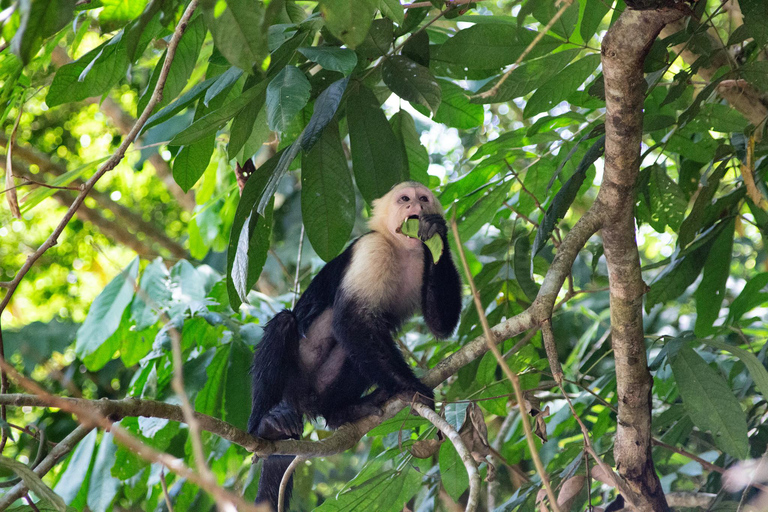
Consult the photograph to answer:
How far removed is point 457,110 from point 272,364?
3.90ft

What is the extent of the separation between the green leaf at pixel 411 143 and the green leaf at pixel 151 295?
3.92ft

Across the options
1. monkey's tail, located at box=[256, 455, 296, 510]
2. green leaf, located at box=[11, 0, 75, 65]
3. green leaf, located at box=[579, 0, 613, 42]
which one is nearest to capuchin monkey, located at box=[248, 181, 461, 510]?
monkey's tail, located at box=[256, 455, 296, 510]

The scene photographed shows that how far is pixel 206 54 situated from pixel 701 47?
5.77 ft

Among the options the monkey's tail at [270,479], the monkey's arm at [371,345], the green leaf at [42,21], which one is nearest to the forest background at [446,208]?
the green leaf at [42,21]

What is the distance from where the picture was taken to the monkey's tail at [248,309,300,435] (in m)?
2.60

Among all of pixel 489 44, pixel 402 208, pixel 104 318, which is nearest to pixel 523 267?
pixel 489 44

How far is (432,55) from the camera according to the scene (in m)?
2.13

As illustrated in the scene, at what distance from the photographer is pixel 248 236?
5.62 ft

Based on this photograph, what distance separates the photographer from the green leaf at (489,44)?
2031 millimetres

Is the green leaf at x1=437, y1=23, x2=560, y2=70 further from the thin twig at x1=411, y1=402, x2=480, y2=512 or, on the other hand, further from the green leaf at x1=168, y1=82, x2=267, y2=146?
the thin twig at x1=411, y1=402, x2=480, y2=512

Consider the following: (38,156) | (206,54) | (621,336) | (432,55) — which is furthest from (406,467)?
(38,156)

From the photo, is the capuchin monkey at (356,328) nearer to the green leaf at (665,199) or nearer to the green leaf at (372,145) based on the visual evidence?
the green leaf at (372,145)

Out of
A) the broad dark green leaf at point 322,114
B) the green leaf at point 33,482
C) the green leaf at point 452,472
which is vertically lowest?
the green leaf at point 452,472

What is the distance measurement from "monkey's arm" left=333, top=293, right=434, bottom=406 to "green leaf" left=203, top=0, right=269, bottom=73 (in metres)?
1.65
